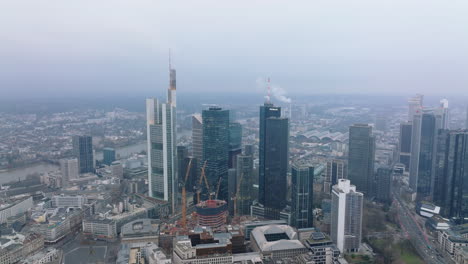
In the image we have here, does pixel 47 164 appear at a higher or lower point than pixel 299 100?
lower

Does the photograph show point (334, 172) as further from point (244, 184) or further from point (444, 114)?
point (444, 114)

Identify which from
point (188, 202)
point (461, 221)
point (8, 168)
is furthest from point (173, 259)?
point (8, 168)

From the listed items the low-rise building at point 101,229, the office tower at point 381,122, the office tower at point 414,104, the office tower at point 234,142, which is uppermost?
the office tower at point 414,104

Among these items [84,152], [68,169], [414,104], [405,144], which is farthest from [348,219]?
[84,152]

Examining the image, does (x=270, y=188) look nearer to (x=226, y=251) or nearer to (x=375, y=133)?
(x=226, y=251)

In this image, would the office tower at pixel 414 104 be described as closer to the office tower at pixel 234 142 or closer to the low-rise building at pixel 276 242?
the office tower at pixel 234 142

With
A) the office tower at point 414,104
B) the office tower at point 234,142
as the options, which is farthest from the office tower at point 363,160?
the office tower at point 234,142
